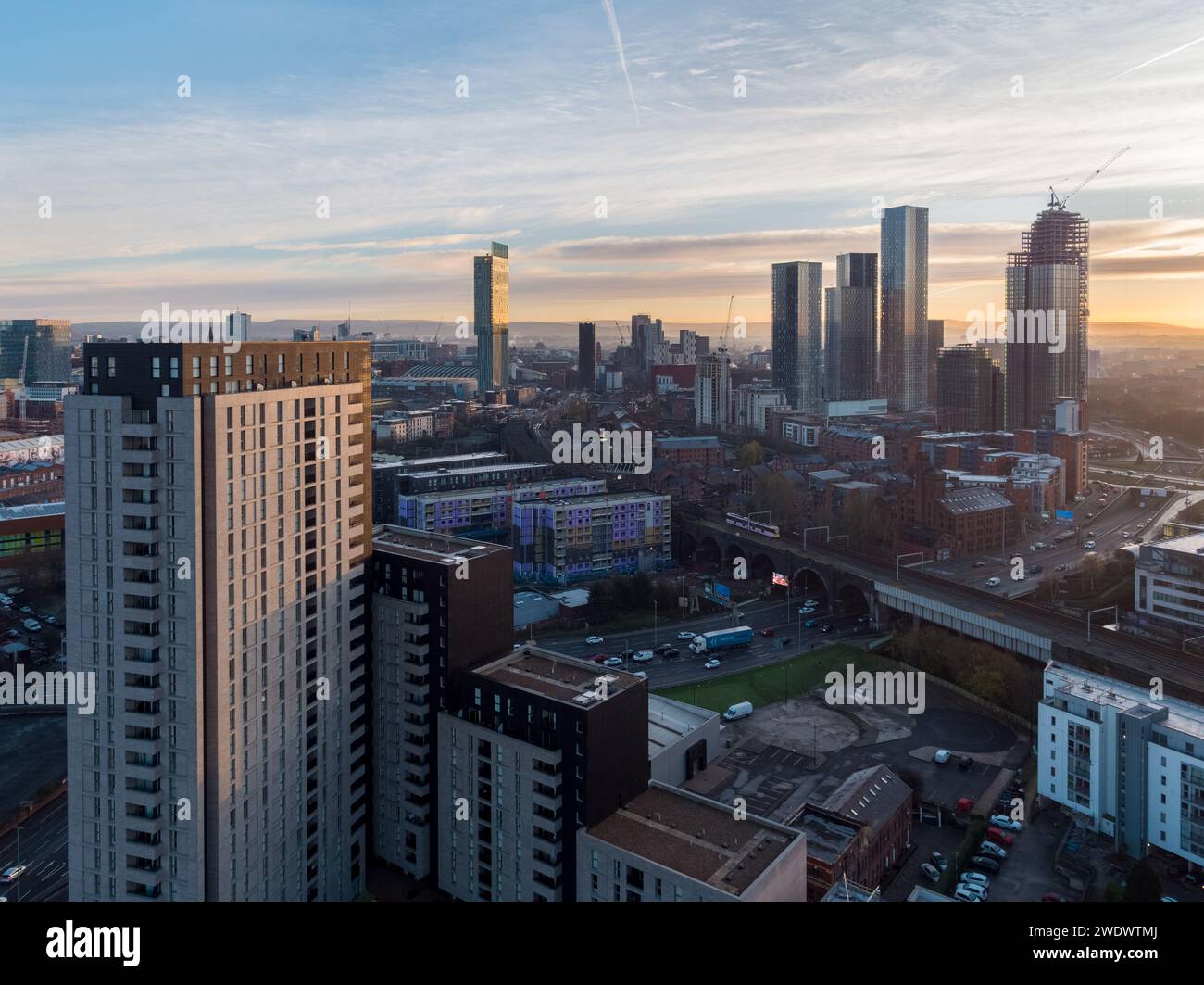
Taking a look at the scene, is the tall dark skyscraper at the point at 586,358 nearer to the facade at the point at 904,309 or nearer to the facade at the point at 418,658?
the facade at the point at 904,309

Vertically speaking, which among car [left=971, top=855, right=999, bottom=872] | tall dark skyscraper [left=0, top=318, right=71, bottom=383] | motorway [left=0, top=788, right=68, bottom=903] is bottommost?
car [left=971, top=855, right=999, bottom=872]

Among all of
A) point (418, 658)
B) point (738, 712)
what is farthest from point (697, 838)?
point (738, 712)

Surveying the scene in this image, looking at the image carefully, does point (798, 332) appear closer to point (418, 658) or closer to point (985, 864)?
point (985, 864)

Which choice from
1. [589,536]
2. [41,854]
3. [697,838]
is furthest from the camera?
[589,536]

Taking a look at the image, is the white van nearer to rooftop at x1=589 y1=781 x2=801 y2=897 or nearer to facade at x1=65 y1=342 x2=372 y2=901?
rooftop at x1=589 y1=781 x2=801 y2=897

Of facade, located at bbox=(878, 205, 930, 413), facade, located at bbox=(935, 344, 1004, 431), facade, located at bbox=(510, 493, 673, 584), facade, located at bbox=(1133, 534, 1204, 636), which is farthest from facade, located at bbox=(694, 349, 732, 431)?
facade, located at bbox=(1133, 534, 1204, 636)

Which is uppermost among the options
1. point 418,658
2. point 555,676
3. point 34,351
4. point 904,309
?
point 904,309
